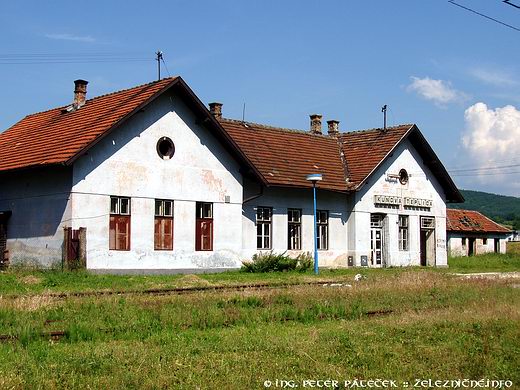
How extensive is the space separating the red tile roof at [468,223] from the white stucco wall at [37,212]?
32.0 meters

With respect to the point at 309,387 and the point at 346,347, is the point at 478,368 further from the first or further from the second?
the point at 309,387

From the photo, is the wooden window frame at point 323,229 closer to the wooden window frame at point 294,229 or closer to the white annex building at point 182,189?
the white annex building at point 182,189

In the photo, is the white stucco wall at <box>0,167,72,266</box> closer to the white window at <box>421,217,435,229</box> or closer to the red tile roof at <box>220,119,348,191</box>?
the red tile roof at <box>220,119,348,191</box>

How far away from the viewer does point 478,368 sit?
8078 mm

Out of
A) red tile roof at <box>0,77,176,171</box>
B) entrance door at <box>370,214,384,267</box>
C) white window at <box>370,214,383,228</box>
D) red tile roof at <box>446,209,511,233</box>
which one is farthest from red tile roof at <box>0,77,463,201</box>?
red tile roof at <box>446,209,511,233</box>

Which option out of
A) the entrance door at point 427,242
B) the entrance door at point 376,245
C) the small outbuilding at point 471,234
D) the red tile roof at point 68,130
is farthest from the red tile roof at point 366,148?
the small outbuilding at point 471,234

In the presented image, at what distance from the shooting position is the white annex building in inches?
859

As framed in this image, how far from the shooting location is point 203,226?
24.8 metres

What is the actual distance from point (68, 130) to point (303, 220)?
33.5 feet

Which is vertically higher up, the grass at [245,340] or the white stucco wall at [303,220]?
the white stucco wall at [303,220]

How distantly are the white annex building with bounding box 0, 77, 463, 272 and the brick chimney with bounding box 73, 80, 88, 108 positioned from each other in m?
0.04

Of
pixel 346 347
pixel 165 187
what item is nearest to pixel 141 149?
pixel 165 187

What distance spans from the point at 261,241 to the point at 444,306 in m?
14.3

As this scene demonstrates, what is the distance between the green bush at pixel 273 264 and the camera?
25.3m
